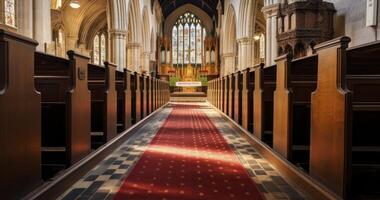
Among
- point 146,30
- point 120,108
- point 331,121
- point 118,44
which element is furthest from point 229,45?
point 331,121

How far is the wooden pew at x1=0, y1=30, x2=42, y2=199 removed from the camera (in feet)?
6.14

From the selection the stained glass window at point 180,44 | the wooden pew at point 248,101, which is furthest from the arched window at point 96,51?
the wooden pew at point 248,101

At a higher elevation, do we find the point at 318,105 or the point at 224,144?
the point at 318,105

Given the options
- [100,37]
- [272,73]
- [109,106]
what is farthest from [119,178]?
[100,37]

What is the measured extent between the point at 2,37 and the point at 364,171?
261 centimetres

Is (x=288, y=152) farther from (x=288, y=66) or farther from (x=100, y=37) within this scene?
(x=100, y=37)

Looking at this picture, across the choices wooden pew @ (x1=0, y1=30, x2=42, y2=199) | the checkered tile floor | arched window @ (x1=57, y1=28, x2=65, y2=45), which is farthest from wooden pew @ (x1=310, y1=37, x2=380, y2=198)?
arched window @ (x1=57, y1=28, x2=65, y2=45)

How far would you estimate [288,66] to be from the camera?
129 inches

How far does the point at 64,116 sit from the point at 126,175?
812 mm

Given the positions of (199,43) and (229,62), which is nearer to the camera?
(229,62)

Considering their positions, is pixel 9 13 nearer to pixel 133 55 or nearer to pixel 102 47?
pixel 133 55

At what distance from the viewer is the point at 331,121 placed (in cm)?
230

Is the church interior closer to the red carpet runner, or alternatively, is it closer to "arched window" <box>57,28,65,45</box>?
the red carpet runner

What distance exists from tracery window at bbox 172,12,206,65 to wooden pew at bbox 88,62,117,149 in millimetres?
24684
